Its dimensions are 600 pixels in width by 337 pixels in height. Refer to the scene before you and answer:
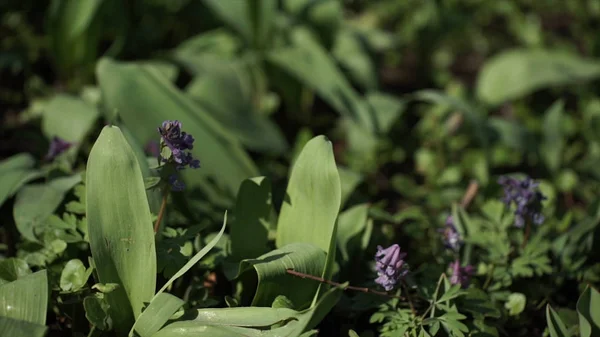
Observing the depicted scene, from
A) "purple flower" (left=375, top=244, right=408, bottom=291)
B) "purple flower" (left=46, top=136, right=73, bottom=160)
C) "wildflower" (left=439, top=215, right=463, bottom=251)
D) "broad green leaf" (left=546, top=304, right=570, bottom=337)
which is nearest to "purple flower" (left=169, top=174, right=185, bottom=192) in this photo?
"purple flower" (left=375, top=244, right=408, bottom=291)

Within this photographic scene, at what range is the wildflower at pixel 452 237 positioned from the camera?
1794 millimetres

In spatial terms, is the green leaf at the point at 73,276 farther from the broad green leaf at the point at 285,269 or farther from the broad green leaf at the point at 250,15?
the broad green leaf at the point at 250,15

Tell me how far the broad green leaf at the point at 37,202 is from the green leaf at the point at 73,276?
0.23 meters

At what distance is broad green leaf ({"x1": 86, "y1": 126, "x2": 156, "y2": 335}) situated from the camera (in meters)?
1.41

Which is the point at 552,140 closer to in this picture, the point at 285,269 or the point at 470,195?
the point at 470,195

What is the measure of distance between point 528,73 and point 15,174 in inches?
86.0

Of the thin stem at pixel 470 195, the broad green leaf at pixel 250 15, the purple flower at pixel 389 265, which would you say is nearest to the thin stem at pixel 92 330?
the purple flower at pixel 389 265

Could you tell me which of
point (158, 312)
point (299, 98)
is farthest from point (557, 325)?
point (299, 98)

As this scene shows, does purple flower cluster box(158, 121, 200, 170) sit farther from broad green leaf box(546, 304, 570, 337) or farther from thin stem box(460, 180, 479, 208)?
thin stem box(460, 180, 479, 208)

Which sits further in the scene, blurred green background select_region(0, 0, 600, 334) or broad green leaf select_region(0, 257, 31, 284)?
blurred green background select_region(0, 0, 600, 334)

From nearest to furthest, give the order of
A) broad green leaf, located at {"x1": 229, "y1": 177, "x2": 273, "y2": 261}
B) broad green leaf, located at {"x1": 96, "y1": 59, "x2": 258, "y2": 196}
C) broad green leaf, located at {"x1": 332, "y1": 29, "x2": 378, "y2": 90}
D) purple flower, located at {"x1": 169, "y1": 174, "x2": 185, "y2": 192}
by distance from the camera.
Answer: purple flower, located at {"x1": 169, "y1": 174, "x2": 185, "y2": 192}, broad green leaf, located at {"x1": 229, "y1": 177, "x2": 273, "y2": 261}, broad green leaf, located at {"x1": 96, "y1": 59, "x2": 258, "y2": 196}, broad green leaf, located at {"x1": 332, "y1": 29, "x2": 378, "y2": 90}

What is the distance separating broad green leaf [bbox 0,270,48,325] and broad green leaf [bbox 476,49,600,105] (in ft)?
7.32

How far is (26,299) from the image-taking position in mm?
1403

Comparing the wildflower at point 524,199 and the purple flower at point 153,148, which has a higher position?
the purple flower at point 153,148
